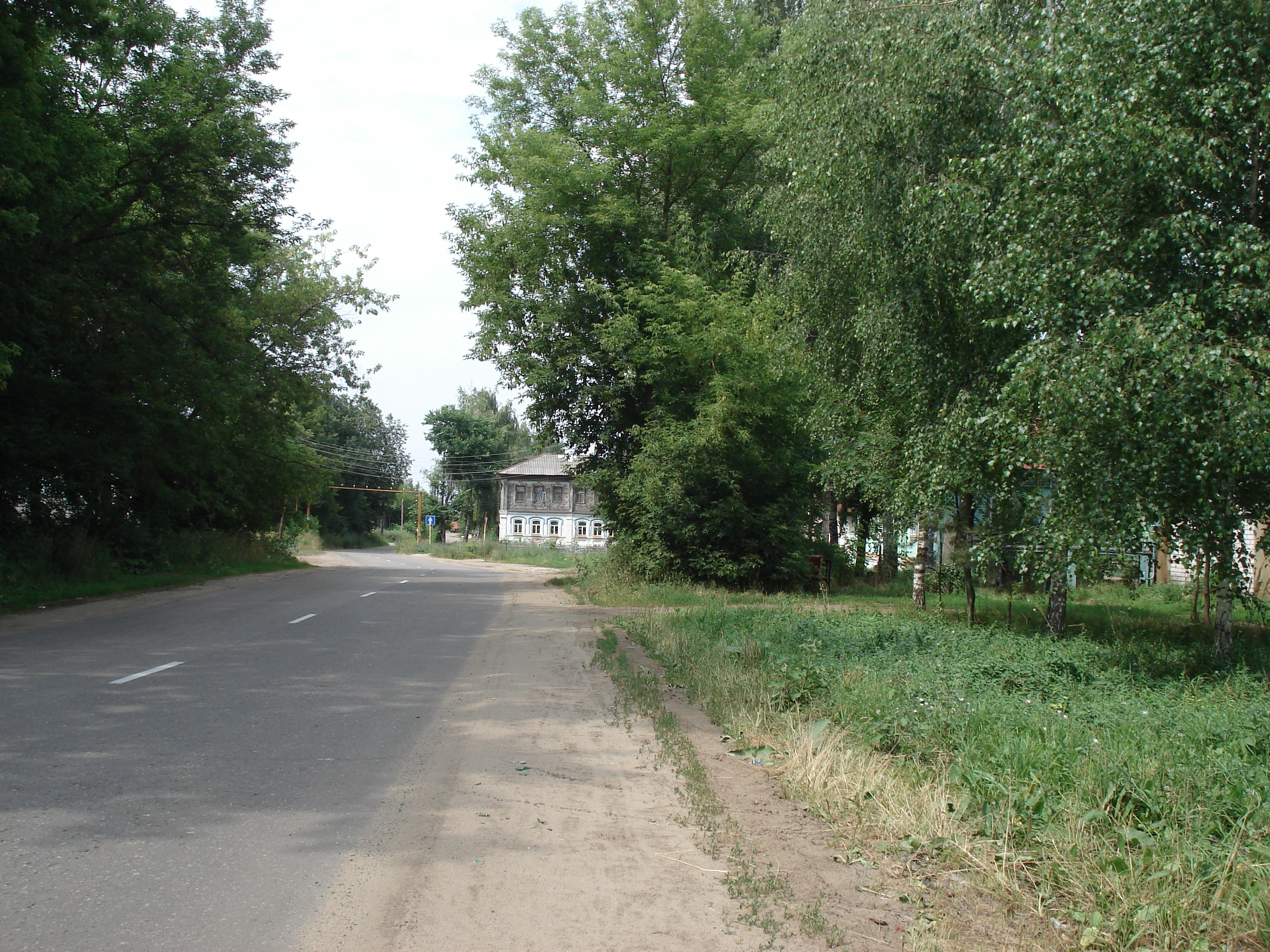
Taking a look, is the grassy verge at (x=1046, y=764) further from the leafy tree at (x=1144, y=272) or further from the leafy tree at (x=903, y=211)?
the leafy tree at (x=903, y=211)

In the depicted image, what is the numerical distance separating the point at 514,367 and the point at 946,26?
1803 cm

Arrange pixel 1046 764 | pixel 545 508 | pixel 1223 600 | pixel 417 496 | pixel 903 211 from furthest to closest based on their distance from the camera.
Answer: pixel 417 496 < pixel 545 508 < pixel 903 211 < pixel 1223 600 < pixel 1046 764

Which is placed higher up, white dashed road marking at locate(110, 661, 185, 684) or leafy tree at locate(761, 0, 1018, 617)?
leafy tree at locate(761, 0, 1018, 617)

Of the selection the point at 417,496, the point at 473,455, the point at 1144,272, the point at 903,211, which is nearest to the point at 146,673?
the point at 903,211

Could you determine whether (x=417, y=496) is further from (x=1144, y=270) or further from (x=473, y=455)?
(x=1144, y=270)

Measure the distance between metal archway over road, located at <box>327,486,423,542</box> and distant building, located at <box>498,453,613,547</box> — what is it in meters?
9.72

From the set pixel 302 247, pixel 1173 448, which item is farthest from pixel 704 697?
pixel 302 247

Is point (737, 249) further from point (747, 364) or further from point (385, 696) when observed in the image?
point (385, 696)

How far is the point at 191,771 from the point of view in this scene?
6.29m

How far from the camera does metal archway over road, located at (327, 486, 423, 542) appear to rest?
91875 mm

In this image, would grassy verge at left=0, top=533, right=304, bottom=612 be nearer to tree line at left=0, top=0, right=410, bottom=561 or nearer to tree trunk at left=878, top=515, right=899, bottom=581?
tree line at left=0, top=0, right=410, bottom=561

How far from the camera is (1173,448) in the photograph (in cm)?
977

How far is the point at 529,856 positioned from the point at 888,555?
1160 inches

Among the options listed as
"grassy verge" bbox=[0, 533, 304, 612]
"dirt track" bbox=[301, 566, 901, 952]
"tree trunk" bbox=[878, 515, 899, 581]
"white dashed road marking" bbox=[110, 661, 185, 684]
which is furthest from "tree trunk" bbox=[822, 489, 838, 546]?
"dirt track" bbox=[301, 566, 901, 952]
